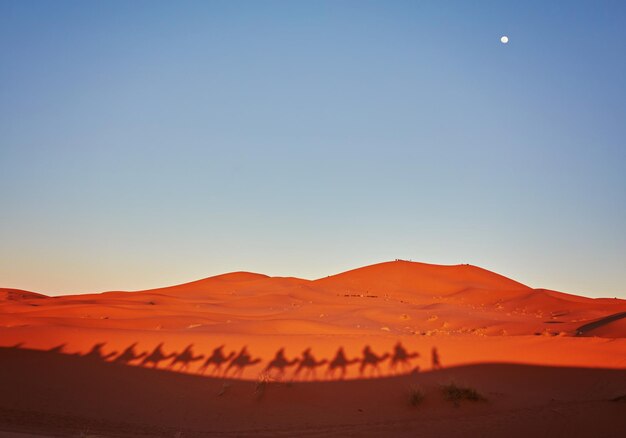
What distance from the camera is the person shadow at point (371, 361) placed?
1470 cm

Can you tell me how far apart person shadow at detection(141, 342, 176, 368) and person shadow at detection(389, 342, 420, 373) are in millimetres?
6380

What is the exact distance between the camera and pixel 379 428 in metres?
11.0

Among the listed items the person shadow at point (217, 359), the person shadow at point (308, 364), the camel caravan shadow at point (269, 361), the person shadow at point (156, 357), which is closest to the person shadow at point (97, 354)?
the camel caravan shadow at point (269, 361)

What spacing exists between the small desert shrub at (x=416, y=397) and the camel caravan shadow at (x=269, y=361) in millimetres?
1965

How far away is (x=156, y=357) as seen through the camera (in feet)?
54.2

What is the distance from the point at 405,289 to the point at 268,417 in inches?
2047

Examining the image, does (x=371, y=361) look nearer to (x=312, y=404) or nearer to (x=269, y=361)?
(x=269, y=361)

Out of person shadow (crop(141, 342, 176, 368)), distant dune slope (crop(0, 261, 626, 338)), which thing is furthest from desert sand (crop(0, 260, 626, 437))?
distant dune slope (crop(0, 261, 626, 338))

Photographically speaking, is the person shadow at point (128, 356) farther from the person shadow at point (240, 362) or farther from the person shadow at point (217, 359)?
the person shadow at point (240, 362)

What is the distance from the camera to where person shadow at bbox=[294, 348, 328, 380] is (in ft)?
47.8

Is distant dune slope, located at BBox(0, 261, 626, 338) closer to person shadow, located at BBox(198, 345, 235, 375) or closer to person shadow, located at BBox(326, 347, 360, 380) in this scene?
person shadow, located at BBox(198, 345, 235, 375)

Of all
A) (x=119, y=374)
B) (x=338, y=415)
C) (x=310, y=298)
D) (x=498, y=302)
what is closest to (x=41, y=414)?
(x=119, y=374)

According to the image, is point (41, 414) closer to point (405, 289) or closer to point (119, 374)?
point (119, 374)

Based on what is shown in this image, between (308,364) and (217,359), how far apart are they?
2.72 meters
